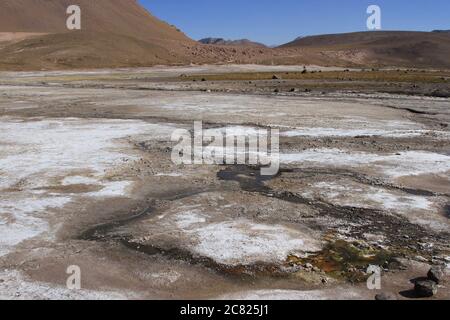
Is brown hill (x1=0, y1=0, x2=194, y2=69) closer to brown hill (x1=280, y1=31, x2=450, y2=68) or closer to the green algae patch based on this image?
brown hill (x1=280, y1=31, x2=450, y2=68)

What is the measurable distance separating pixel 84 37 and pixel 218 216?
66600mm

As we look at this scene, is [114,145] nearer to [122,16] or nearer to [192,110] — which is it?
[192,110]

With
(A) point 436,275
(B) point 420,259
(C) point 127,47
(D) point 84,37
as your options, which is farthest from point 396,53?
(A) point 436,275

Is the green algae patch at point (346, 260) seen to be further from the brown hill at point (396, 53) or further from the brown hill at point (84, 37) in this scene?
the brown hill at point (396, 53)

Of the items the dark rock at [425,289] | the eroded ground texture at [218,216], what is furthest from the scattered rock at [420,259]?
the dark rock at [425,289]

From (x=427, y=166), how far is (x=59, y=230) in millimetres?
6602

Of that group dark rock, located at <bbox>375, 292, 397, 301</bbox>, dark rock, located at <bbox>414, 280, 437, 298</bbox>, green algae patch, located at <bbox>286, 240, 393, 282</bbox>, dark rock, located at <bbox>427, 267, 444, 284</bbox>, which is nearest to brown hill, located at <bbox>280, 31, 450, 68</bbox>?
green algae patch, located at <bbox>286, 240, 393, 282</bbox>

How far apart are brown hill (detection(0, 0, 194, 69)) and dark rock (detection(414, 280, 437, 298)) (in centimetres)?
5517

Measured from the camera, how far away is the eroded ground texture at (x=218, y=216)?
5.39 meters

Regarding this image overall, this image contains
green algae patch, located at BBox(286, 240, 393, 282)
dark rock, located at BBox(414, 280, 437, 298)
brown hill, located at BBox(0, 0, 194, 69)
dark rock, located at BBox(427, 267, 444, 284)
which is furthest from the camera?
brown hill, located at BBox(0, 0, 194, 69)

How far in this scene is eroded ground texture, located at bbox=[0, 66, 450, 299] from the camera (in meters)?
5.39

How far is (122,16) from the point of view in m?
101

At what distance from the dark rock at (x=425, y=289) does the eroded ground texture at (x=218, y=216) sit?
0.11 meters
